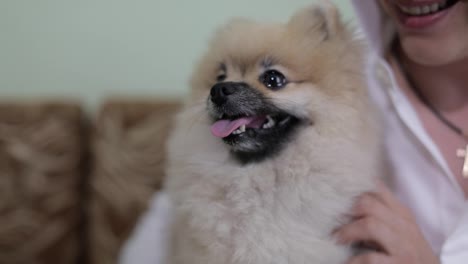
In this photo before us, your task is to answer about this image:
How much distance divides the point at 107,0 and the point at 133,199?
28.5 inches

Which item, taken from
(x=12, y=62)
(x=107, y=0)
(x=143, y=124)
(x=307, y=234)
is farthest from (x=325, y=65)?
(x=12, y=62)

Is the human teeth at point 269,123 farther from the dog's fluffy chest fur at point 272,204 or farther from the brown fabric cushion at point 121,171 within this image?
the brown fabric cushion at point 121,171

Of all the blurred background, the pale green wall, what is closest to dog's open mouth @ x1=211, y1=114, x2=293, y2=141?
the blurred background

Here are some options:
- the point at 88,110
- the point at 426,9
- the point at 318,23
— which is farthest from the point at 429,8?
the point at 88,110

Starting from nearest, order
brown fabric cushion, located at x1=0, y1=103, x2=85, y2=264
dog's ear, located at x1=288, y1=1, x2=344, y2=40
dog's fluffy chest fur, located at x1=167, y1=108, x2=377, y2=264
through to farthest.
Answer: dog's fluffy chest fur, located at x1=167, y1=108, x2=377, y2=264 → dog's ear, located at x1=288, y1=1, x2=344, y2=40 → brown fabric cushion, located at x1=0, y1=103, x2=85, y2=264

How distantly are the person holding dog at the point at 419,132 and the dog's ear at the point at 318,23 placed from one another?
0.55ft

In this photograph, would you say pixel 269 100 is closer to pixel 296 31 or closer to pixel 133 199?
pixel 296 31

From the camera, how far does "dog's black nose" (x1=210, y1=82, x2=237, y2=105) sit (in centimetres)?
83

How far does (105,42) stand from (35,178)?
545 mm

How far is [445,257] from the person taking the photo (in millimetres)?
858

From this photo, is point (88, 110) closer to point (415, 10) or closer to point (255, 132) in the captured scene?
point (255, 132)

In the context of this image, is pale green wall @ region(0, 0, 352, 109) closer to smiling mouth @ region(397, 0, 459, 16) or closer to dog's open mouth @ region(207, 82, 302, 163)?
smiling mouth @ region(397, 0, 459, 16)

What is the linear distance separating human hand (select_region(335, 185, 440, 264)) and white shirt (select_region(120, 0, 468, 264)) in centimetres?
6

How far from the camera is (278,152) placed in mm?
880
